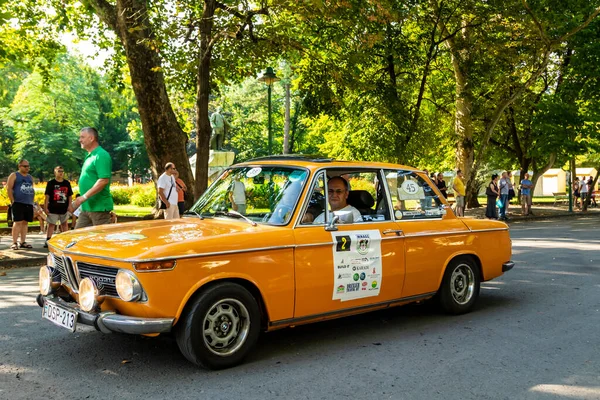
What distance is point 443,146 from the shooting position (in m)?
34.9

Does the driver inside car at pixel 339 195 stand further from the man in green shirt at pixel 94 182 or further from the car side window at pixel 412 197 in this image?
the man in green shirt at pixel 94 182

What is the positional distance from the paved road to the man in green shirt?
4.36 feet

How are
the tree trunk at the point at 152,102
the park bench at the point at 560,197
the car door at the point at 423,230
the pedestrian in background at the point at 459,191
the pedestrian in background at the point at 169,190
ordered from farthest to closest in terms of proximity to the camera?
the park bench at the point at 560,197 → the pedestrian in background at the point at 459,191 → the tree trunk at the point at 152,102 → the pedestrian in background at the point at 169,190 → the car door at the point at 423,230

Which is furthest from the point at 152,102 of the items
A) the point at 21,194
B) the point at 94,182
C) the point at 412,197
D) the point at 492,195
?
the point at 492,195

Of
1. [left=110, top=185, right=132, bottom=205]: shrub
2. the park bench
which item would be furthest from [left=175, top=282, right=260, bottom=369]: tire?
Result: the park bench

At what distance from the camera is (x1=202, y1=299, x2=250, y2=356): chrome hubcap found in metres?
4.63

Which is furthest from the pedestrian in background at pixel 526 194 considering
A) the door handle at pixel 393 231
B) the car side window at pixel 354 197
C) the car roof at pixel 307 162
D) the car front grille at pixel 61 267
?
the car front grille at pixel 61 267

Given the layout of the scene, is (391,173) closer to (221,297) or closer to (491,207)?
(221,297)

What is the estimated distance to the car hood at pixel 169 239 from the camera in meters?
4.45

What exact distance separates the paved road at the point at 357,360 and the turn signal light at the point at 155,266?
0.87 metres

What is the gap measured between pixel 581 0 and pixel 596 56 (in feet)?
10.3

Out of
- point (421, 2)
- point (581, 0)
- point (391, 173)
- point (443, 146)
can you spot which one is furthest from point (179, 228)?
point (443, 146)

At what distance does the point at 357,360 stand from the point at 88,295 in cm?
229

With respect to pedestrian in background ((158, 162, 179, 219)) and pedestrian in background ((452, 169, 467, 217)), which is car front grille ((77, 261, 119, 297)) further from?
pedestrian in background ((452, 169, 467, 217))
